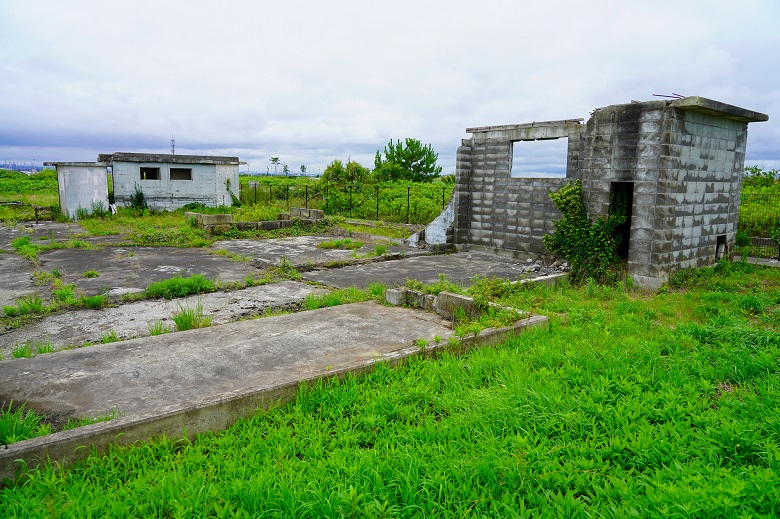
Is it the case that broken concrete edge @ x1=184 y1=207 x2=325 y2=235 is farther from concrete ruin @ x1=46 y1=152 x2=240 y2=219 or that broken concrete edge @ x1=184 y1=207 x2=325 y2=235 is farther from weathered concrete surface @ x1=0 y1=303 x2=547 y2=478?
weathered concrete surface @ x1=0 y1=303 x2=547 y2=478

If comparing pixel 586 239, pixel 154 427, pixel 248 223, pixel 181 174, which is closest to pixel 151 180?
pixel 181 174

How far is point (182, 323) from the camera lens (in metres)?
6.41

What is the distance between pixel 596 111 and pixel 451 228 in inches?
213

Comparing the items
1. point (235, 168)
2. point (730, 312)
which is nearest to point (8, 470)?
point (730, 312)

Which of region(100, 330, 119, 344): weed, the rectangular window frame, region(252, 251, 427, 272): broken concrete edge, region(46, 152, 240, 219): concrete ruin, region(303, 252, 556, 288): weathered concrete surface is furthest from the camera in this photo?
the rectangular window frame

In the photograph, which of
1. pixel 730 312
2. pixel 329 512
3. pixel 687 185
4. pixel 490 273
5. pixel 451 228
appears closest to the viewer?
pixel 329 512

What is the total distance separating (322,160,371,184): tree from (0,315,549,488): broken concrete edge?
21012 millimetres

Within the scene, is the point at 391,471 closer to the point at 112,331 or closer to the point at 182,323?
the point at 182,323

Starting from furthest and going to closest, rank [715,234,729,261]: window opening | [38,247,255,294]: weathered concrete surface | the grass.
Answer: the grass, [715,234,729,261]: window opening, [38,247,255,294]: weathered concrete surface

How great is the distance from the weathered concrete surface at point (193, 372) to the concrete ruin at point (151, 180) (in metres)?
19.6

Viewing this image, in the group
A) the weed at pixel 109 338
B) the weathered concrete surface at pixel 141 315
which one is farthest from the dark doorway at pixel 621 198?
the weed at pixel 109 338

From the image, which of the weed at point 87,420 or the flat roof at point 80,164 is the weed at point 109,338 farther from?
the flat roof at point 80,164

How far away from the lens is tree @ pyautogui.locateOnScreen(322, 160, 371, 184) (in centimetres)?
2531

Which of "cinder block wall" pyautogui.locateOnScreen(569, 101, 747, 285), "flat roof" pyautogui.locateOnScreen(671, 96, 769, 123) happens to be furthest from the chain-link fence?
"flat roof" pyautogui.locateOnScreen(671, 96, 769, 123)
